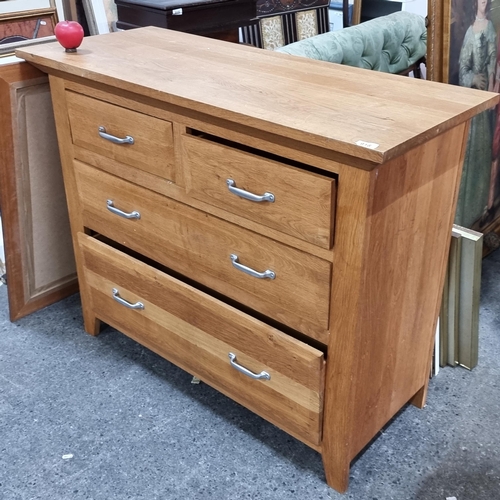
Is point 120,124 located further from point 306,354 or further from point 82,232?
point 306,354

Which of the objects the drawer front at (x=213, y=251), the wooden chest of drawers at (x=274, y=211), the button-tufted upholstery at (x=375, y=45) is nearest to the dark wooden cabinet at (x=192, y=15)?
the button-tufted upholstery at (x=375, y=45)

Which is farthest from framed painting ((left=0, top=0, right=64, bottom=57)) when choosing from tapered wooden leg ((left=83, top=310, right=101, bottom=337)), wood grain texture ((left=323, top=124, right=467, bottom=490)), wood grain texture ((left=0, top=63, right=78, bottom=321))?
wood grain texture ((left=323, top=124, right=467, bottom=490))

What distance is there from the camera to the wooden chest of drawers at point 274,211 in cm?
103

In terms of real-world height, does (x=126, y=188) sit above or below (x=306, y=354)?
above

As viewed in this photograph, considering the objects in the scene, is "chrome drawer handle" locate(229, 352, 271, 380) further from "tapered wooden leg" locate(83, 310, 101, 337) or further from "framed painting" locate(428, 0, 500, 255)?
"framed painting" locate(428, 0, 500, 255)

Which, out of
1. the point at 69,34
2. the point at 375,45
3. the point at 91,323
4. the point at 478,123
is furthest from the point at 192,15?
the point at 91,323

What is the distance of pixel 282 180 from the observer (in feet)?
3.49

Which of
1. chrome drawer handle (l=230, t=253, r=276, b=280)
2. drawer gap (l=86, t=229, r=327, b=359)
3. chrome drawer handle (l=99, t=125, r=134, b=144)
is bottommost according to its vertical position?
drawer gap (l=86, t=229, r=327, b=359)

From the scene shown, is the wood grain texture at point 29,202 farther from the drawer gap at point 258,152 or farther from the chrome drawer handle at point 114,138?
the drawer gap at point 258,152

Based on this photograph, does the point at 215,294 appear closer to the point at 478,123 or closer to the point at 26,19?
the point at 478,123

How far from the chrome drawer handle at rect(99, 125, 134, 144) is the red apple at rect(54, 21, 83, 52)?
22cm

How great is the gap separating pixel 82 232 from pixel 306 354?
77 centimetres

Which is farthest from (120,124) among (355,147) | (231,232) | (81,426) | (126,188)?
(81,426)

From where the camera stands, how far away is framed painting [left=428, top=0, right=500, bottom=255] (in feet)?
5.20
